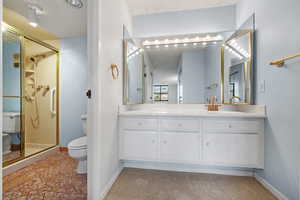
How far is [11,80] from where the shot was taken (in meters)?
2.09

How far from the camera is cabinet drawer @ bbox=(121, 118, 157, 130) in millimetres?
1812

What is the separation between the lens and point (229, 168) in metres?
1.82

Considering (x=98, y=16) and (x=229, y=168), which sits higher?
(x=98, y=16)

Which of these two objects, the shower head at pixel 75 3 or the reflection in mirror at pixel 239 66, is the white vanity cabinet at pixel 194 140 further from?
the shower head at pixel 75 3

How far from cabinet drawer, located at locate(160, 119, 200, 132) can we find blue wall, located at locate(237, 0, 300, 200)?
0.78 meters

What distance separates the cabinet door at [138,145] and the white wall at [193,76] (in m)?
0.89

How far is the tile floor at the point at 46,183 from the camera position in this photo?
141 centimetres

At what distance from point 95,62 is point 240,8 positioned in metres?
2.24

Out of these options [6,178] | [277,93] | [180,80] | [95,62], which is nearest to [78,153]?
[6,178]

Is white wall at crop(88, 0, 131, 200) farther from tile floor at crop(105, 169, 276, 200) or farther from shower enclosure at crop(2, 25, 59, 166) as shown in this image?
shower enclosure at crop(2, 25, 59, 166)

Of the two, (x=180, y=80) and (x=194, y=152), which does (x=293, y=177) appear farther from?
(x=180, y=80)

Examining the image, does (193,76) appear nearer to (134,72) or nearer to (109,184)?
(134,72)

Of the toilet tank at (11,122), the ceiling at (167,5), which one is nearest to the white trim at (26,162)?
the toilet tank at (11,122)

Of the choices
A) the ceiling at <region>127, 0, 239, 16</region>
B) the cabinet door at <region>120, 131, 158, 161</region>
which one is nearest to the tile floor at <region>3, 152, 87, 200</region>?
the cabinet door at <region>120, 131, 158, 161</region>
